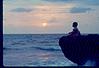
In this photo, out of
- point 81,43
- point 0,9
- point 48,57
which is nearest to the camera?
point 0,9

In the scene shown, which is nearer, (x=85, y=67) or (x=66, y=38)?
(x=85, y=67)

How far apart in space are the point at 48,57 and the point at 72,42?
2018 centimetres

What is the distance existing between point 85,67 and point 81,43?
1287 millimetres

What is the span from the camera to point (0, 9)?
8391 mm

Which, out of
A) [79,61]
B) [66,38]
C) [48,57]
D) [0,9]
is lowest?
[48,57]

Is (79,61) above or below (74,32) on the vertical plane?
below

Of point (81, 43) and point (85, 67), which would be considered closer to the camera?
point (85, 67)

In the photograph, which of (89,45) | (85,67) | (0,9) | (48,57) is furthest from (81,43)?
(48,57)

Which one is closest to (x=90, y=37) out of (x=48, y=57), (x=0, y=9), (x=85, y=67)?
(x=85, y=67)

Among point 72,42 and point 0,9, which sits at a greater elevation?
point 0,9

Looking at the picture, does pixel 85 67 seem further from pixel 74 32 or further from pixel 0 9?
pixel 0 9

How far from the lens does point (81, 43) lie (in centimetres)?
982

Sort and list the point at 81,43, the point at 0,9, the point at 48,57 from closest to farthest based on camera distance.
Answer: the point at 0,9, the point at 81,43, the point at 48,57

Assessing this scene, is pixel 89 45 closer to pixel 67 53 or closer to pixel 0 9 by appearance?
pixel 67 53
